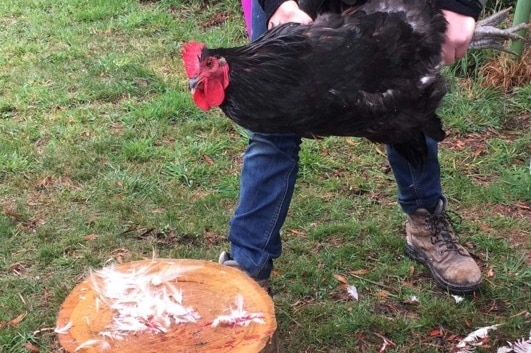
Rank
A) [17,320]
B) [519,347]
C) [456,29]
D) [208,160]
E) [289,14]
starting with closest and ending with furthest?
[289,14]
[456,29]
[519,347]
[17,320]
[208,160]

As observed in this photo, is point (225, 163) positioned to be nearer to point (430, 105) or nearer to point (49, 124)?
point (49, 124)

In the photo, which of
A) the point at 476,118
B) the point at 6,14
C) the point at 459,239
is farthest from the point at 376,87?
the point at 6,14

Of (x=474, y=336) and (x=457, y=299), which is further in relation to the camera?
(x=457, y=299)

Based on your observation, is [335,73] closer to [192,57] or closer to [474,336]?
[192,57]

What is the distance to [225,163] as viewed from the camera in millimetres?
4828

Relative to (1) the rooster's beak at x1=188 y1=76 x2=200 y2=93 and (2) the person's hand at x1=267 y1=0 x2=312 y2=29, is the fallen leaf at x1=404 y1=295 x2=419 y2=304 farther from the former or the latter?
(1) the rooster's beak at x1=188 y1=76 x2=200 y2=93

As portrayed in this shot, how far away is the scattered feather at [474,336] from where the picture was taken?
3.26 meters

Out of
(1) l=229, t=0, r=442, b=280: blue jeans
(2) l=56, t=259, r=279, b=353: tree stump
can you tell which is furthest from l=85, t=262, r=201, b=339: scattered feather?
(1) l=229, t=0, r=442, b=280: blue jeans

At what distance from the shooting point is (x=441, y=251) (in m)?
3.74

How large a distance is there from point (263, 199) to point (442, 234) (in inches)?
42.8

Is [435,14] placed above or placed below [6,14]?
above

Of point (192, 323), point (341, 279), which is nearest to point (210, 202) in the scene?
point (341, 279)

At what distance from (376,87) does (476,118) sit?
9.42 feet

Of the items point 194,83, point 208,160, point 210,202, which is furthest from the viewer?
point 208,160
